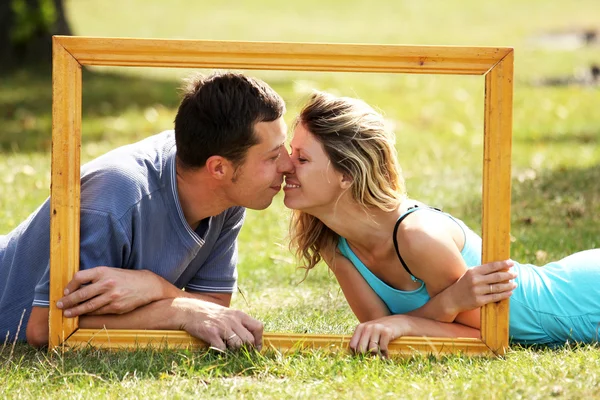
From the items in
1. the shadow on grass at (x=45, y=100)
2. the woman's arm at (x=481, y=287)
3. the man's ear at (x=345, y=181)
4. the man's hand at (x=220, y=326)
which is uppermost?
the shadow on grass at (x=45, y=100)

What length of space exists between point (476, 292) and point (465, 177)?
4.20 meters

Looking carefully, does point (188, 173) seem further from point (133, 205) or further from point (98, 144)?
point (98, 144)

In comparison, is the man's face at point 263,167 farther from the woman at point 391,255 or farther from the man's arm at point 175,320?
the man's arm at point 175,320

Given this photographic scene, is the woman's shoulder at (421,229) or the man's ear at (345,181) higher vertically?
the man's ear at (345,181)

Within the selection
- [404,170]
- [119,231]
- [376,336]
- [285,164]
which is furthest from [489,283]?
[404,170]

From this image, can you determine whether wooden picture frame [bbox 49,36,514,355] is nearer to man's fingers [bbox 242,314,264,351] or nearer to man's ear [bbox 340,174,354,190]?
man's fingers [bbox 242,314,264,351]

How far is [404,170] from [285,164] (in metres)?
4.23

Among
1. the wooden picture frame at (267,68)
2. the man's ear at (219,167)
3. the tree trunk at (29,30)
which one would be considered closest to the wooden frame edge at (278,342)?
the wooden picture frame at (267,68)

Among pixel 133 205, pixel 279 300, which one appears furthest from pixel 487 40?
pixel 133 205

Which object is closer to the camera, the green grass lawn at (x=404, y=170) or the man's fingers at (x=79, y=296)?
the green grass lawn at (x=404, y=170)


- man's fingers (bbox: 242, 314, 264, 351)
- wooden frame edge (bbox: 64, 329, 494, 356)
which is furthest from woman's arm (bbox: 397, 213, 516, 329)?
man's fingers (bbox: 242, 314, 264, 351)

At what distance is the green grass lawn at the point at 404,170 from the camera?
123 inches

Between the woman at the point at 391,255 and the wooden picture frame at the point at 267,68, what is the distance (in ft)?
0.37

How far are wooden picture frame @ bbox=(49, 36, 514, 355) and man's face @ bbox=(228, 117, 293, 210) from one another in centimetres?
30
